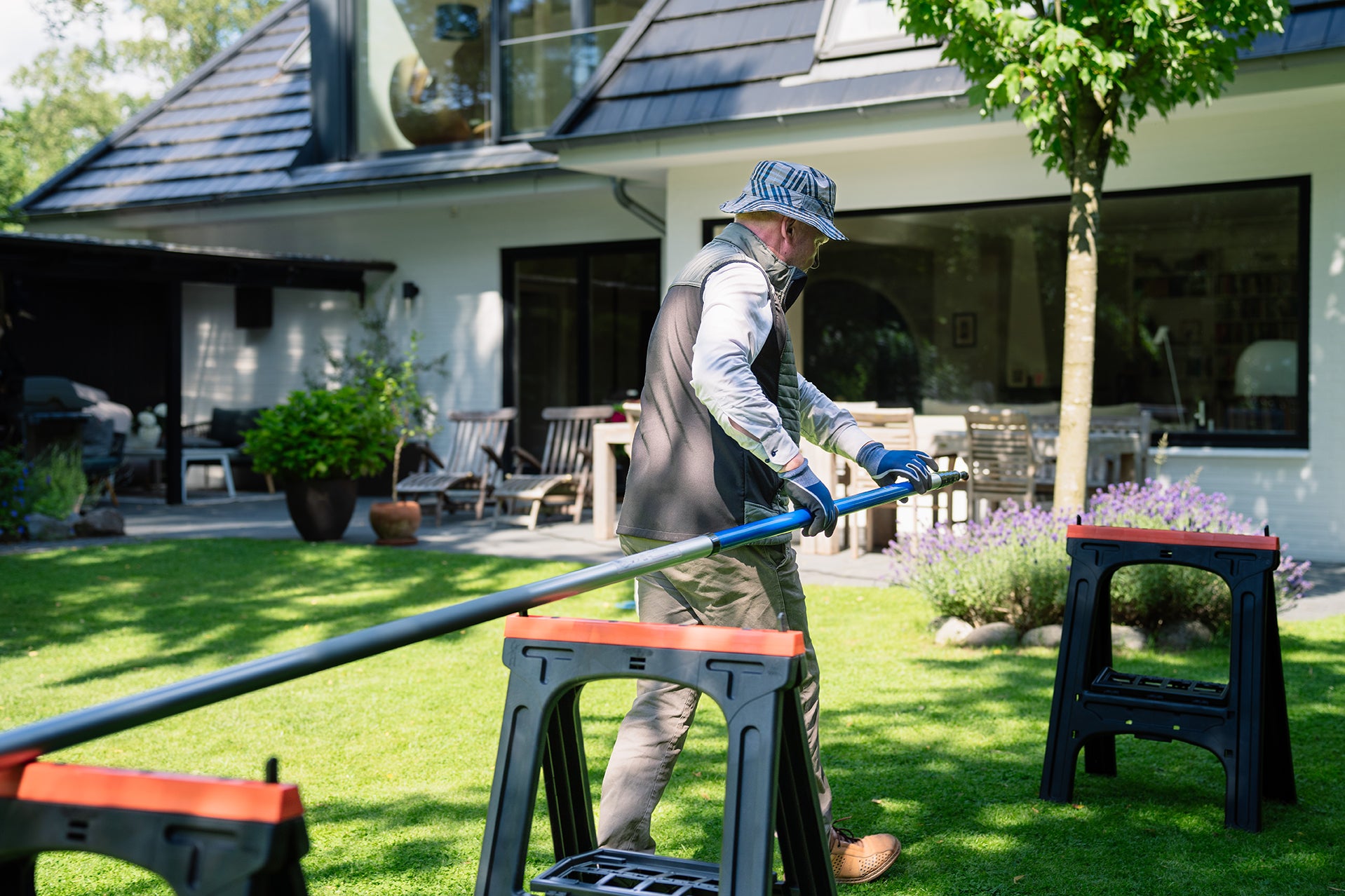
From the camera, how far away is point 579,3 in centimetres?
1296

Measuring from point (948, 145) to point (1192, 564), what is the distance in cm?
687

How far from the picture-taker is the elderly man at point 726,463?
3.11m

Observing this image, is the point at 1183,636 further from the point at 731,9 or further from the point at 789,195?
the point at 731,9

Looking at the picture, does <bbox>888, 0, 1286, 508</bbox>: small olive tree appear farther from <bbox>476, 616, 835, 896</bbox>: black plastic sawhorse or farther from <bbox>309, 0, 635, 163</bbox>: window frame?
<bbox>309, 0, 635, 163</bbox>: window frame

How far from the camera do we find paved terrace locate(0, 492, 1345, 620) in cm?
838

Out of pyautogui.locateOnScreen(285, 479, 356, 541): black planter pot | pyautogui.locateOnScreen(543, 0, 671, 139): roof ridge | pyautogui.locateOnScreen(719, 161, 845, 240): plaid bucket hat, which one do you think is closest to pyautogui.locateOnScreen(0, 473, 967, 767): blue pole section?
pyautogui.locateOnScreen(719, 161, 845, 240): plaid bucket hat

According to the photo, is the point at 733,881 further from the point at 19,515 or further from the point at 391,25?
the point at 391,25

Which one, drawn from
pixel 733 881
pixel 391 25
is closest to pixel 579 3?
pixel 391 25

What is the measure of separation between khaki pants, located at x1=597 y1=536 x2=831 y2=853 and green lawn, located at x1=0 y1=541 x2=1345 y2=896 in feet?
1.94

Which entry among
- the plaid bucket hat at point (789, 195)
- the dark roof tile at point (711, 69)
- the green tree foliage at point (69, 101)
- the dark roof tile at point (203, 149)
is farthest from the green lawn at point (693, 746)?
the green tree foliage at point (69, 101)

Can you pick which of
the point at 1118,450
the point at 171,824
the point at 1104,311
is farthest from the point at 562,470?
the point at 171,824

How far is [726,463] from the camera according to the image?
10.8ft

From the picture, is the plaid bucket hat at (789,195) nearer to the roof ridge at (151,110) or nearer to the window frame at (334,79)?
the window frame at (334,79)

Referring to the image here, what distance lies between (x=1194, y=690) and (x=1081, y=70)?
318 cm
